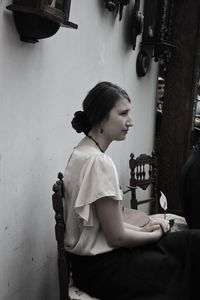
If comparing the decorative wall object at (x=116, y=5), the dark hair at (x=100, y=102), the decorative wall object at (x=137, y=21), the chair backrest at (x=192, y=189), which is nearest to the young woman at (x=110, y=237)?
the dark hair at (x=100, y=102)

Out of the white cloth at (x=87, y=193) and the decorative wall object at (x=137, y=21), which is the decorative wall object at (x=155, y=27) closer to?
the decorative wall object at (x=137, y=21)

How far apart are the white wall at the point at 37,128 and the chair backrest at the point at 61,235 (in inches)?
6.3

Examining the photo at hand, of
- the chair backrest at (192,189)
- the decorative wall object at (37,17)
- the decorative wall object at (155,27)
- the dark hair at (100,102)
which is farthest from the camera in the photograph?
the decorative wall object at (155,27)

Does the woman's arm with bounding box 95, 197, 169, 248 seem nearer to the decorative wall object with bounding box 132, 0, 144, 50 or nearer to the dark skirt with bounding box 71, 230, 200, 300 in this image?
the dark skirt with bounding box 71, 230, 200, 300

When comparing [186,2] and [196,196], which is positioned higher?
[186,2]

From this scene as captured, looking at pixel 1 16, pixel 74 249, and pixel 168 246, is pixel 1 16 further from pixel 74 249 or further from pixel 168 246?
pixel 168 246

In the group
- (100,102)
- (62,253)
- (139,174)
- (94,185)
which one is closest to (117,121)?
(100,102)

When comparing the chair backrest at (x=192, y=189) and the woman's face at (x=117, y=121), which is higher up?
the woman's face at (x=117, y=121)

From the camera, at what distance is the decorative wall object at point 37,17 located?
1.46 metres

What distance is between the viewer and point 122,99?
1.77 m

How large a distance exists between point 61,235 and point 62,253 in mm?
67

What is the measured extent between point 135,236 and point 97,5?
4.11 feet

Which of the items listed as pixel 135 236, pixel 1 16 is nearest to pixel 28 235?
pixel 135 236

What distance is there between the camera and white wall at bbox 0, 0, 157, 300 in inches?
62.6
